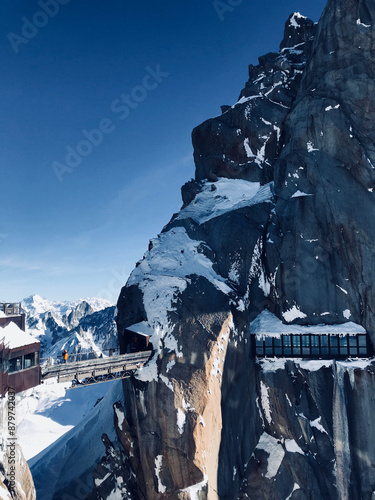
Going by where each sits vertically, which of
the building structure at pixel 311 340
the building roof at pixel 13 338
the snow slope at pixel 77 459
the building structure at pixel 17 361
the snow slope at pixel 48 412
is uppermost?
the building roof at pixel 13 338

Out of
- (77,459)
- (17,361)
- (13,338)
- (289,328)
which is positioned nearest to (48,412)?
(77,459)

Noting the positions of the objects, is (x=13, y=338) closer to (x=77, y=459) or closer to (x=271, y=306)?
(x=77, y=459)

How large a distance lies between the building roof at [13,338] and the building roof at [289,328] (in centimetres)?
3084

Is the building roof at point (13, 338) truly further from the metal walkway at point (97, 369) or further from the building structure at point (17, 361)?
the metal walkway at point (97, 369)

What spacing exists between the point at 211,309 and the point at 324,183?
88.3 feet

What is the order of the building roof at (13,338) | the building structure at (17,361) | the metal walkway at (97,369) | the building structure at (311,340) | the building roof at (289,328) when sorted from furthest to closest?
the building roof at (289,328), the building structure at (311,340), the metal walkway at (97,369), the building roof at (13,338), the building structure at (17,361)

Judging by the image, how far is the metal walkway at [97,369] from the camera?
36625mm

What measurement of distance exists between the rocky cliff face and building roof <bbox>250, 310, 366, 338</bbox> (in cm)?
120

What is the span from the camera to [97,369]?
1535 inches

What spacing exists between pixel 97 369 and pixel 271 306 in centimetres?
2830

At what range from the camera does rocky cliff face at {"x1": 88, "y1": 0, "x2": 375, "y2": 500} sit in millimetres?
39781

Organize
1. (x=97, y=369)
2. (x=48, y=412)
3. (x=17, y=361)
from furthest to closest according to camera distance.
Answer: (x=48, y=412)
(x=97, y=369)
(x=17, y=361)

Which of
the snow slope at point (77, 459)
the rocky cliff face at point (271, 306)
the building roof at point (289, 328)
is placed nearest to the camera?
the rocky cliff face at point (271, 306)

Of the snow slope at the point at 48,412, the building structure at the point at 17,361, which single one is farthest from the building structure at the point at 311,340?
the snow slope at the point at 48,412
